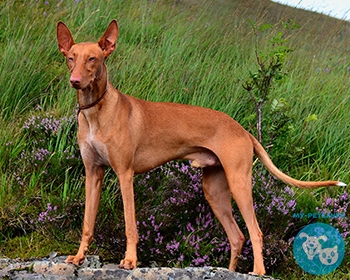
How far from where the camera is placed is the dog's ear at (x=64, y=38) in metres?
4.74

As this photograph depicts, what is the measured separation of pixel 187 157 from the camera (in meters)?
5.20

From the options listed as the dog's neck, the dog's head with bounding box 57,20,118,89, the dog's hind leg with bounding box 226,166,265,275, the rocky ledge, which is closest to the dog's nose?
the dog's head with bounding box 57,20,118,89

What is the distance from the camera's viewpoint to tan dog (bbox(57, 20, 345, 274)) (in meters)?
4.65

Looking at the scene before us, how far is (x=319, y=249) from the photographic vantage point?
18.6 ft

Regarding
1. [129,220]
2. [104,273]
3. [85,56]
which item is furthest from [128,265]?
Result: [85,56]

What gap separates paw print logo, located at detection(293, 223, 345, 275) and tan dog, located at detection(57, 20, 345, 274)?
0.63 m

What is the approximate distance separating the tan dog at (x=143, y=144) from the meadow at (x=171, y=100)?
50cm

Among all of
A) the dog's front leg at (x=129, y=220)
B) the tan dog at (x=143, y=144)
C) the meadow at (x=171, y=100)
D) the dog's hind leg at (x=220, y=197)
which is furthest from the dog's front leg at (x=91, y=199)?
the dog's hind leg at (x=220, y=197)

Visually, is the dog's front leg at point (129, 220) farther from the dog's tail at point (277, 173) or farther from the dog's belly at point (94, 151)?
the dog's tail at point (277, 173)

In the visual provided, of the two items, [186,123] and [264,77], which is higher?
[264,77]

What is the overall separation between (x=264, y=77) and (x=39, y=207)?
2588 millimetres

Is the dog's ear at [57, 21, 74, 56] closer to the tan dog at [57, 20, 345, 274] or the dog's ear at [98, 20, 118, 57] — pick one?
the tan dog at [57, 20, 345, 274]

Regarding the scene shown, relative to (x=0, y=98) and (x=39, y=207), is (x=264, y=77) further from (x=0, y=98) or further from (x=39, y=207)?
(x=0, y=98)

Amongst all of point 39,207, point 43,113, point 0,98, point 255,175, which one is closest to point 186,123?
point 255,175
